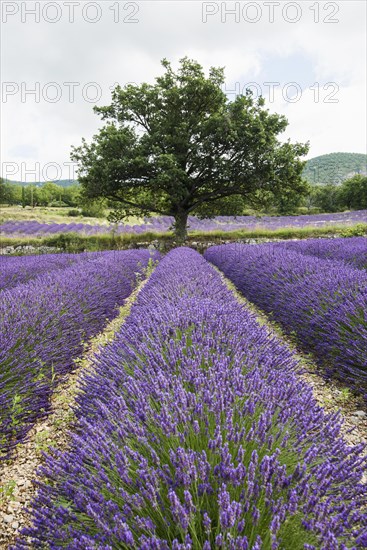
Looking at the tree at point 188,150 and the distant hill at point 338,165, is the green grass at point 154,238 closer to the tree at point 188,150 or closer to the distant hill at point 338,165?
the tree at point 188,150

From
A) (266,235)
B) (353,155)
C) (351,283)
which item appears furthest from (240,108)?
(353,155)

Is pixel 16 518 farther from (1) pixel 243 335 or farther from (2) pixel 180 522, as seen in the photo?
(1) pixel 243 335

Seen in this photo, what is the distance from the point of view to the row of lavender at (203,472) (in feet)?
2.55

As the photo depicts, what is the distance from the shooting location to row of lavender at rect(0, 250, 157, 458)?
1964mm

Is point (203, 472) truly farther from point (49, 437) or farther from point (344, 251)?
point (344, 251)

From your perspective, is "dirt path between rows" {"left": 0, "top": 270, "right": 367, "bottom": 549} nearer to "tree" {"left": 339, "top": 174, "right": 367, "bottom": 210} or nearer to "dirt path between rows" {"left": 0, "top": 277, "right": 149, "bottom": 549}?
"dirt path between rows" {"left": 0, "top": 277, "right": 149, "bottom": 549}

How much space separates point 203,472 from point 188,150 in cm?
1497

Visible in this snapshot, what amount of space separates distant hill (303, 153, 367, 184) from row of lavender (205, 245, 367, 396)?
107 metres

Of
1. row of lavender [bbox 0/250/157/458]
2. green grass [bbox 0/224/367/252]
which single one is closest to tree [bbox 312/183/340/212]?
green grass [bbox 0/224/367/252]

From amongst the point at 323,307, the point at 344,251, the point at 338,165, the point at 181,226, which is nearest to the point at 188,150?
the point at 181,226

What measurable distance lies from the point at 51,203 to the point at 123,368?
74264mm

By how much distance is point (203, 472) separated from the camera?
2.85 ft

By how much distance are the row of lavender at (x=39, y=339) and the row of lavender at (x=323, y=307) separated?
7.25ft

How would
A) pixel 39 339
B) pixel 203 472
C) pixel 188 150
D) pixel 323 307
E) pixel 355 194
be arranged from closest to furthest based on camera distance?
pixel 203 472 → pixel 39 339 → pixel 323 307 → pixel 188 150 → pixel 355 194
